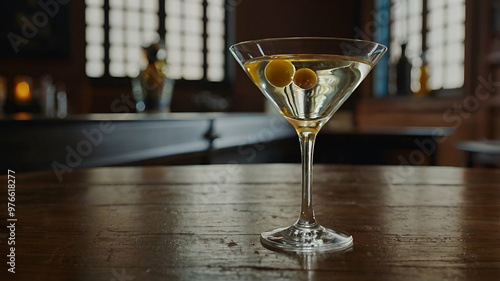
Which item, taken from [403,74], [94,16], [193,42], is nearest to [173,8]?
[193,42]

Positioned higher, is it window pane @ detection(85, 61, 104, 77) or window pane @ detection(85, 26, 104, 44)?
window pane @ detection(85, 26, 104, 44)

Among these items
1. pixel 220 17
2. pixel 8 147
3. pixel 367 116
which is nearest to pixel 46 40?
pixel 220 17

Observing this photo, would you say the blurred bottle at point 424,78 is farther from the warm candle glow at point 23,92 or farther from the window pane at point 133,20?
the warm candle glow at point 23,92

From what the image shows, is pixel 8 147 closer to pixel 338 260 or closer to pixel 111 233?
pixel 111 233

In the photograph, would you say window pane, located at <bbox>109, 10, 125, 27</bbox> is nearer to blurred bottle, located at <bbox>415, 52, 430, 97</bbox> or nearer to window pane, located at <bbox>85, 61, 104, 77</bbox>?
window pane, located at <bbox>85, 61, 104, 77</bbox>

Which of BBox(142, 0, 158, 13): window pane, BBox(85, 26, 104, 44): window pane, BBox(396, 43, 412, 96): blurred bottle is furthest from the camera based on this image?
BBox(142, 0, 158, 13): window pane

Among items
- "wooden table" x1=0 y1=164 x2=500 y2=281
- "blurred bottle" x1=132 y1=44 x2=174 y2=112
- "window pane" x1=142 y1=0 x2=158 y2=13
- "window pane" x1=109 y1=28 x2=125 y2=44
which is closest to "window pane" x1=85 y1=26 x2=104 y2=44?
"window pane" x1=109 y1=28 x2=125 y2=44

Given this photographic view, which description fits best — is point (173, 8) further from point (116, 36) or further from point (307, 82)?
point (307, 82)
